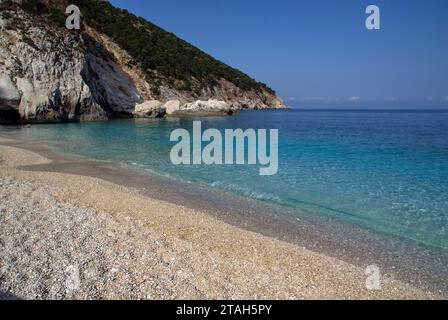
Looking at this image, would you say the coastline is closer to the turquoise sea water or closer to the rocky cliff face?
the turquoise sea water

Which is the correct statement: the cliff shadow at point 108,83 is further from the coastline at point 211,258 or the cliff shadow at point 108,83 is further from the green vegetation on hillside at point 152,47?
the coastline at point 211,258

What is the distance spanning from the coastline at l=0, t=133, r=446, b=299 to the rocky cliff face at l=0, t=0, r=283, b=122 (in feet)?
109

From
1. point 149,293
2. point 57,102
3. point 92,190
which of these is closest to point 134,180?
point 92,190

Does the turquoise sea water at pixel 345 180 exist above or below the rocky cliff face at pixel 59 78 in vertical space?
below

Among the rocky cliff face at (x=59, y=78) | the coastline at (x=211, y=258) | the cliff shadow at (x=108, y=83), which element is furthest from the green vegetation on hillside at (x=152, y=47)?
the coastline at (x=211, y=258)

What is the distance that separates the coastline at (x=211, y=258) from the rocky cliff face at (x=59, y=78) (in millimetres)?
33343

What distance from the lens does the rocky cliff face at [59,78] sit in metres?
38.9

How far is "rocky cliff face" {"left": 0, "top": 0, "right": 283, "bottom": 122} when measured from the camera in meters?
38.9

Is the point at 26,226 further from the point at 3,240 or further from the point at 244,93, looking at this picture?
the point at 244,93

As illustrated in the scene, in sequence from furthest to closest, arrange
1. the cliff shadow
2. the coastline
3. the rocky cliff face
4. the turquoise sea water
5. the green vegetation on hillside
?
1. the green vegetation on hillside
2. the cliff shadow
3. the rocky cliff face
4. the turquoise sea water
5. the coastline

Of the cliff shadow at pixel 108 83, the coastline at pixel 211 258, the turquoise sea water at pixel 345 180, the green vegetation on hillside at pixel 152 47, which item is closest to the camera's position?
the coastline at pixel 211 258

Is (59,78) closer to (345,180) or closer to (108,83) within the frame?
(108,83)

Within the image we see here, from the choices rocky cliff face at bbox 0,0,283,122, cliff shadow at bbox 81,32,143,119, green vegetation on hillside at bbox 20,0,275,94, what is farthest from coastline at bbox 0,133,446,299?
green vegetation on hillside at bbox 20,0,275,94

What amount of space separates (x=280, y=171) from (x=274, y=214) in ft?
21.6
